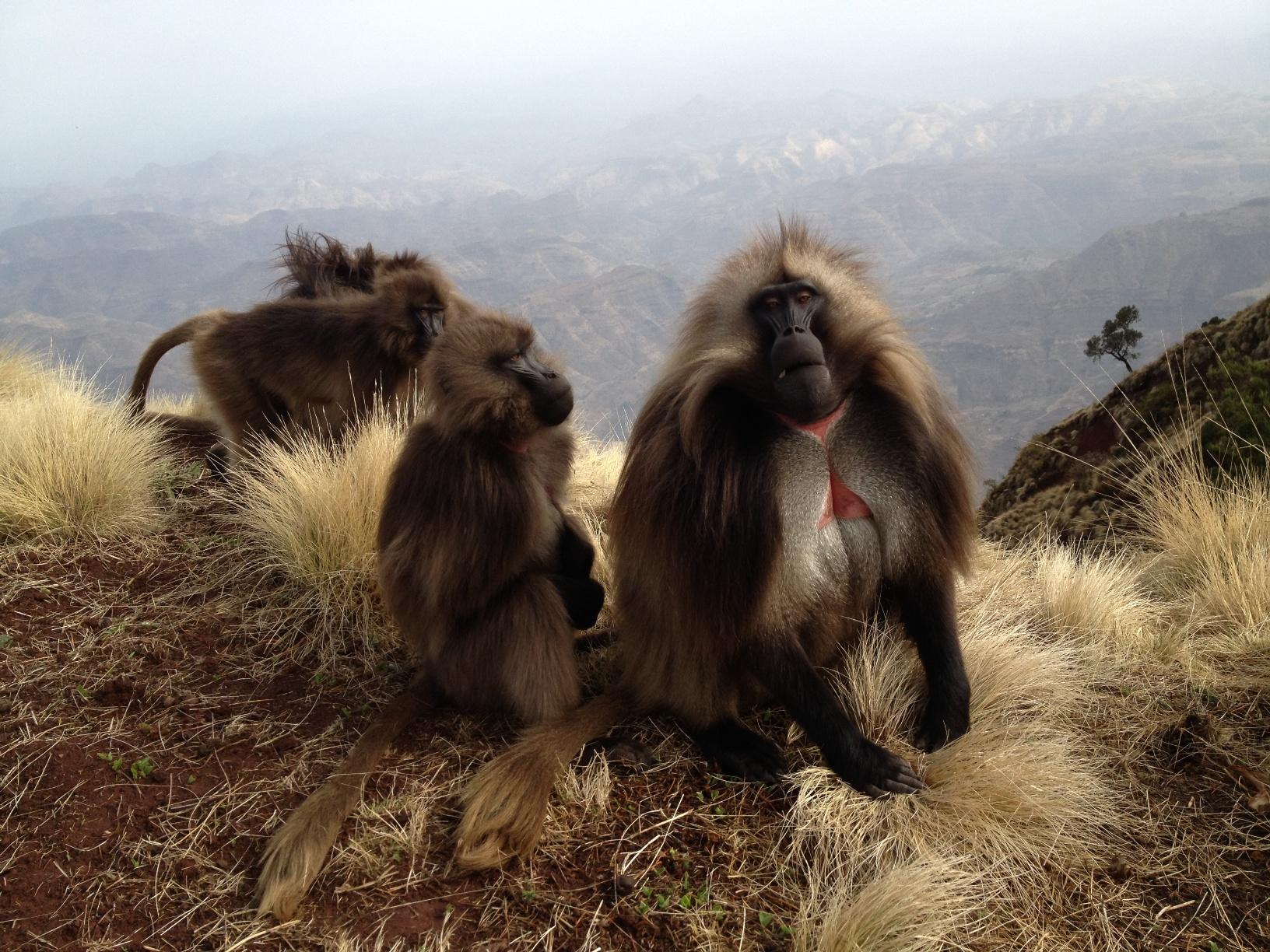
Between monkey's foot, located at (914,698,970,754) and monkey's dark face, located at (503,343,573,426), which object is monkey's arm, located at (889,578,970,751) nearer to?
monkey's foot, located at (914,698,970,754)

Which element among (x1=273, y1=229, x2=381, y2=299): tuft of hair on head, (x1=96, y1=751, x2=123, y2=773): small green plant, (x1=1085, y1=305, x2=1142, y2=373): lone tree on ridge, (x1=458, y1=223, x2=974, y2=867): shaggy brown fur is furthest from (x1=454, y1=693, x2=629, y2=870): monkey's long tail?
(x1=1085, y1=305, x2=1142, y2=373): lone tree on ridge

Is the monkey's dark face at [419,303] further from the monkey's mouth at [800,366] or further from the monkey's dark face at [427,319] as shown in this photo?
the monkey's mouth at [800,366]

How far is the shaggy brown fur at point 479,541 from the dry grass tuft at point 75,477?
2.26 m

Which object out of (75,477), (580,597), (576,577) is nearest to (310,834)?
(580,597)

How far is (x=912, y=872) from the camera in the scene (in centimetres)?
210

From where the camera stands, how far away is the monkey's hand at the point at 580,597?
3.13m

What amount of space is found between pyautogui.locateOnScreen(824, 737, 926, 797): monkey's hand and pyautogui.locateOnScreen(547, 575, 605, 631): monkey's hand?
1.06m

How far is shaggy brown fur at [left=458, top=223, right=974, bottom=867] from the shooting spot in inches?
93.2

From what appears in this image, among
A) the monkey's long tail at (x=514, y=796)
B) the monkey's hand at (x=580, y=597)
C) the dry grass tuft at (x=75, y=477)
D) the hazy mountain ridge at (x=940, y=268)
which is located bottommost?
the hazy mountain ridge at (x=940, y=268)

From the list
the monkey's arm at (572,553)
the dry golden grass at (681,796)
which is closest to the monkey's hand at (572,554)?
the monkey's arm at (572,553)

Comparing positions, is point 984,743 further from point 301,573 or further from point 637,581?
point 301,573

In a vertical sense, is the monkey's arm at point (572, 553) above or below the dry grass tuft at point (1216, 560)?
above

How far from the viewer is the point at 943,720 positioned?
8.89ft

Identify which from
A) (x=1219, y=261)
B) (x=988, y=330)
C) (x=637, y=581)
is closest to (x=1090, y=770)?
(x=637, y=581)
